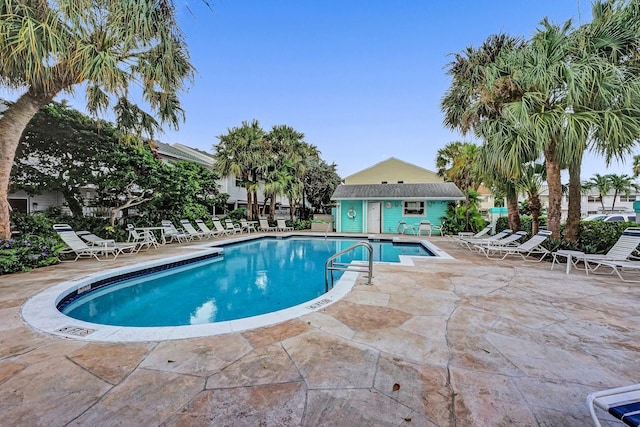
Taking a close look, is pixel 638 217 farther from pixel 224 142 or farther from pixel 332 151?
pixel 332 151

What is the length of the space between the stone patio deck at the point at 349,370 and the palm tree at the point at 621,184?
3973 centimetres

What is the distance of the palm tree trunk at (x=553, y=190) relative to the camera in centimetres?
757

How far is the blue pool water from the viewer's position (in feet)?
15.9

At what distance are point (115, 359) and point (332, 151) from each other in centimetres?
2909

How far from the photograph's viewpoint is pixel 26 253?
21.3 feet

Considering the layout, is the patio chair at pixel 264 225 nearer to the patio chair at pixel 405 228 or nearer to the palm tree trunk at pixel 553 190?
the patio chair at pixel 405 228

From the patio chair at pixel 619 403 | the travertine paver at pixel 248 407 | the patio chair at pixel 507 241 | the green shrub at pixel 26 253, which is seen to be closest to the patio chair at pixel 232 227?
the green shrub at pixel 26 253

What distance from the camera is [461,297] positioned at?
14.7ft

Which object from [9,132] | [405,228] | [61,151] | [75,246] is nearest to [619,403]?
[9,132]

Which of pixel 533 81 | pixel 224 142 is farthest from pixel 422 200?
pixel 224 142

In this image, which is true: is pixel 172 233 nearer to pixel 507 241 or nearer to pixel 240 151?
pixel 240 151

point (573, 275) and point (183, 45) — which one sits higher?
point (183, 45)

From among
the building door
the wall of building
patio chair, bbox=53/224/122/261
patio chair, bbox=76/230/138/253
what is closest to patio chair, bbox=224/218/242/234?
the wall of building

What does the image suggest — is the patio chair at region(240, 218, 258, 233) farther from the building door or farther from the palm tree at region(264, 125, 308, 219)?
the building door
